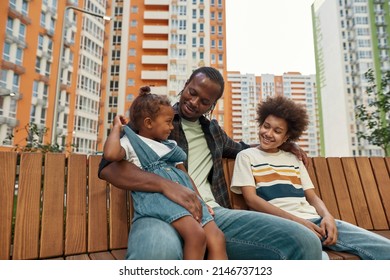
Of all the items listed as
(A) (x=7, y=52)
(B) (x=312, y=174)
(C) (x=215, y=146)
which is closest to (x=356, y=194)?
(B) (x=312, y=174)

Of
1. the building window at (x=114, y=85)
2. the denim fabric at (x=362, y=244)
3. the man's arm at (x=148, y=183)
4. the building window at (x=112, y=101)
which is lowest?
the denim fabric at (x=362, y=244)

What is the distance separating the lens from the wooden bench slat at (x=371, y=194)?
2109 mm

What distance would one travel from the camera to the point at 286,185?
172 cm

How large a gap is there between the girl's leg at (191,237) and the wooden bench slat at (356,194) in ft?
4.51

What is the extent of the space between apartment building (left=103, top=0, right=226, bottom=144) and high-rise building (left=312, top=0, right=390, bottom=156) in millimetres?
15457

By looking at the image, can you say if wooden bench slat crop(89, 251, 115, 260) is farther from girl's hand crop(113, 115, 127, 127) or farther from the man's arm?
girl's hand crop(113, 115, 127, 127)

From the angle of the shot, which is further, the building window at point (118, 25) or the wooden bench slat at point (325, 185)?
the building window at point (118, 25)

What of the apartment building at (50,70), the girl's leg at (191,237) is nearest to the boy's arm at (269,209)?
the girl's leg at (191,237)

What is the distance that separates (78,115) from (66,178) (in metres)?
25.7

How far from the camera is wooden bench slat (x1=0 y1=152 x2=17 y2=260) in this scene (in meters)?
1.41

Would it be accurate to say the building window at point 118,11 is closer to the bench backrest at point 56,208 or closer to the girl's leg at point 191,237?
the bench backrest at point 56,208

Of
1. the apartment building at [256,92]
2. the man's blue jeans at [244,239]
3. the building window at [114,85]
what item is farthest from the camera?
the apartment building at [256,92]

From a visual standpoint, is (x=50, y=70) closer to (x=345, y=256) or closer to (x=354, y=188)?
(x=354, y=188)

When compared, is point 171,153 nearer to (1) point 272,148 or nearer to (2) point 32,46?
(1) point 272,148
